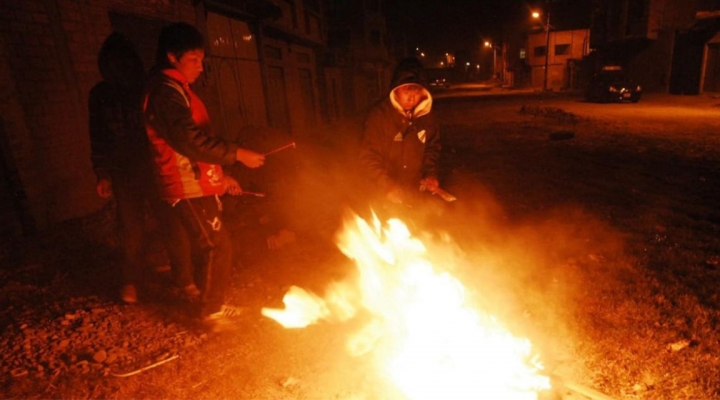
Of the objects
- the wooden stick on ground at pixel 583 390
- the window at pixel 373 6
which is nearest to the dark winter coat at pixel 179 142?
the wooden stick on ground at pixel 583 390

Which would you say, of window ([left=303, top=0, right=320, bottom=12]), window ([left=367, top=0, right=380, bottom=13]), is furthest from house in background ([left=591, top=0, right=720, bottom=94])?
window ([left=303, top=0, right=320, bottom=12])

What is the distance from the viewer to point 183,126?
9.08 ft

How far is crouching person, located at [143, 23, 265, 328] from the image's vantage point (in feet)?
9.18

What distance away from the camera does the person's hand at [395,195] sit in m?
3.99

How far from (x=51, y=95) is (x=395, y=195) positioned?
5035 mm

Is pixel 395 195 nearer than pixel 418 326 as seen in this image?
No

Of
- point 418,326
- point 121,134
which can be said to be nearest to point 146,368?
point 121,134

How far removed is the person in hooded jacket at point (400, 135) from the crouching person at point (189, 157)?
1.38m

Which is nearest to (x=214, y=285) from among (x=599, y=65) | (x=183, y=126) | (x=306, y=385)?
(x=306, y=385)

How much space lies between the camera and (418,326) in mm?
3240

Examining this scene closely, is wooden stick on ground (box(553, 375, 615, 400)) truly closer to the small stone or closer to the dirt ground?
the dirt ground

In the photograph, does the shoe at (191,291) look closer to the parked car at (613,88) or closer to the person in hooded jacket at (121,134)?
the person in hooded jacket at (121,134)

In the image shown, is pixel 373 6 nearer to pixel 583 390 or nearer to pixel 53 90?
pixel 53 90

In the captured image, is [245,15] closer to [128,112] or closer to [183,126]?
[128,112]
